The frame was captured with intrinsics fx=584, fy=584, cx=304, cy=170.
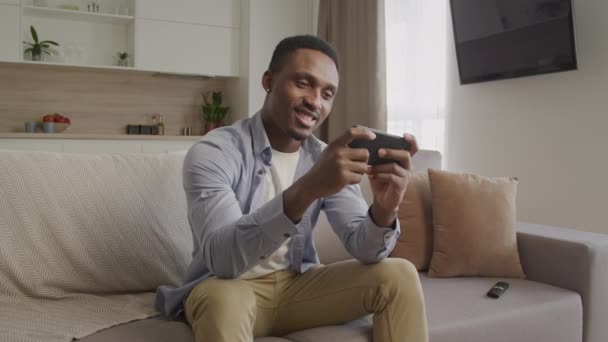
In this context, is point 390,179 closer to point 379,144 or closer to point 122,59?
point 379,144

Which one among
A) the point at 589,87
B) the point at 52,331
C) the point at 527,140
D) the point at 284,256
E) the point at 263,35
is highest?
the point at 263,35

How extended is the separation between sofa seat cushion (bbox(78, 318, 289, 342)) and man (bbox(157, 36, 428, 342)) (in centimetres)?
4

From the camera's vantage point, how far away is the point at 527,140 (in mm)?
3223

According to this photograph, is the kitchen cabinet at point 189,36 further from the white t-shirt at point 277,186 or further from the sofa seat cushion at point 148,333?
the sofa seat cushion at point 148,333

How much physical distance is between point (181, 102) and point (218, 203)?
4143 millimetres

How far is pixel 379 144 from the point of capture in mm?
1164

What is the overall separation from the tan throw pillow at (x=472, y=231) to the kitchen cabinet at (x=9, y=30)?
344 cm

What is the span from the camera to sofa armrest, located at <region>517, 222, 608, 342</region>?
6.14 ft

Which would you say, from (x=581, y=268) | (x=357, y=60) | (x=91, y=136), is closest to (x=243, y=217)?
(x=581, y=268)

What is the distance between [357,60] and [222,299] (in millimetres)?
3268

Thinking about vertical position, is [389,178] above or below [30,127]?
below

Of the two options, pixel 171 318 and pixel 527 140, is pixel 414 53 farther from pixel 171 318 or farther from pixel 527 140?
pixel 171 318

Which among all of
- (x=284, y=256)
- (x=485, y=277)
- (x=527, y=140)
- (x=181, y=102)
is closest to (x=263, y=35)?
(x=181, y=102)

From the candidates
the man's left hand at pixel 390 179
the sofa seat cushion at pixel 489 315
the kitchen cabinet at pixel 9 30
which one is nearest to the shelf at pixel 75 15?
the kitchen cabinet at pixel 9 30
